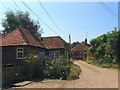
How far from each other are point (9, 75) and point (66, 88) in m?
6.53

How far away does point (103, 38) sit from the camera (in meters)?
49.8

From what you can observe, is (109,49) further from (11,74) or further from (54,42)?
(11,74)

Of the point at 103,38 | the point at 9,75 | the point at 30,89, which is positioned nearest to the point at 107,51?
the point at 103,38

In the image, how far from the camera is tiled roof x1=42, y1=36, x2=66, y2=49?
144 feet

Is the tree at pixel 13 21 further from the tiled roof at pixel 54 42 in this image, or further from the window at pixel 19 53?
the window at pixel 19 53

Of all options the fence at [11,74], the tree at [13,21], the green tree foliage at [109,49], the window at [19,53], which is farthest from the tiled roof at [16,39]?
the tree at [13,21]

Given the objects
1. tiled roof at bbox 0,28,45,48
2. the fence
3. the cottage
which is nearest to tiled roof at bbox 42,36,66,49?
the cottage

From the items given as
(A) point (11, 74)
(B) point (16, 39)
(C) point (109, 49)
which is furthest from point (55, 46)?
(A) point (11, 74)

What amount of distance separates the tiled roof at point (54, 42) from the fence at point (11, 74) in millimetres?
17889

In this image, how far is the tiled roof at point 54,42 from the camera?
43.8m

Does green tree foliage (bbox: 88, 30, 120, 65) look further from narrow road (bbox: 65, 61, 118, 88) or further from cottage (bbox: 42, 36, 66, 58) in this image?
narrow road (bbox: 65, 61, 118, 88)

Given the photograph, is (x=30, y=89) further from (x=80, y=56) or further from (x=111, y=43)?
(x=80, y=56)

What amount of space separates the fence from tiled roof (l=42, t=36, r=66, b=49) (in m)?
17.9

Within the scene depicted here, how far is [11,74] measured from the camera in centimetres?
2298
